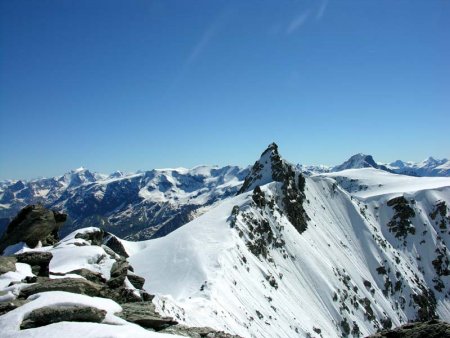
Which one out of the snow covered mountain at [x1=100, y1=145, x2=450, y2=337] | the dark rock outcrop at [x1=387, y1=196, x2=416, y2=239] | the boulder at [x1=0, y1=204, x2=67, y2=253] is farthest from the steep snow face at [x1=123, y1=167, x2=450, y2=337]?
the boulder at [x1=0, y1=204, x2=67, y2=253]

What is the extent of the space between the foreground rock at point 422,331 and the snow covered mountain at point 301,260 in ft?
81.3

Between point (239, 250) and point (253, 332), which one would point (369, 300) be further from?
point (253, 332)

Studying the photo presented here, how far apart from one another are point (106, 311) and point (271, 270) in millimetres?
74787

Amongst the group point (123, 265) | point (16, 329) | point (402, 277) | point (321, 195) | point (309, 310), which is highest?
point (321, 195)

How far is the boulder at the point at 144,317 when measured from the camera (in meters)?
19.7

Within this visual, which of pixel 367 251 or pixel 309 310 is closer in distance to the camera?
pixel 309 310

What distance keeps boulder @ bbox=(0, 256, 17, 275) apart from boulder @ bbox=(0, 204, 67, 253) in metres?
15.1

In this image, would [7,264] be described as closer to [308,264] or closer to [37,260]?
[37,260]

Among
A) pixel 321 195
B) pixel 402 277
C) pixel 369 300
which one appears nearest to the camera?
pixel 369 300

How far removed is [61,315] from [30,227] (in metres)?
26.7

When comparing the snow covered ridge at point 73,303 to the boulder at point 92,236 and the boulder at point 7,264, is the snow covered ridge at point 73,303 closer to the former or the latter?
the boulder at point 7,264

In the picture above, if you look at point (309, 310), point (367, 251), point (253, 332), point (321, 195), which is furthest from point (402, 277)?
point (253, 332)

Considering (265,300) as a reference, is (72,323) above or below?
above

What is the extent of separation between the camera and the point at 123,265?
3209cm
